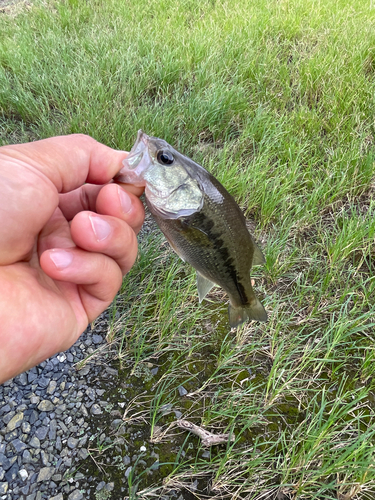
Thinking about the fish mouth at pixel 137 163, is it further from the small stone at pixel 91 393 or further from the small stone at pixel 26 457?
the small stone at pixel 26 457

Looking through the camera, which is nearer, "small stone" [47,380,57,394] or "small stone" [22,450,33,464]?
"small stone" [22,450,33,464]

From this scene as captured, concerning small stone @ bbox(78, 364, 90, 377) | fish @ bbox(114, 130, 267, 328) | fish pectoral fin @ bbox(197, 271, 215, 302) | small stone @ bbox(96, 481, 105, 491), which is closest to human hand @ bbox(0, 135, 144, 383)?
fish @ bbox(114, 130, 267, 328)

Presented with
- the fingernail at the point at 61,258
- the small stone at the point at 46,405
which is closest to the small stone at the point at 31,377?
the small stone at the point at 46,405

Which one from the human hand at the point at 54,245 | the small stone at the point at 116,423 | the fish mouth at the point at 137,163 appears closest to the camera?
the human hand at the point at 54,245

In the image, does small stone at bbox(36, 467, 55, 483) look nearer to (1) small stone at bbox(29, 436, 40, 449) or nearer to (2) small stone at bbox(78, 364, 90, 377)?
(1) small stone at bbox(29, 436, 40, 449)

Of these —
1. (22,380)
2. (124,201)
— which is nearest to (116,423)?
(22,380)

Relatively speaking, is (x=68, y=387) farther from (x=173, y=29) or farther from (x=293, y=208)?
(x=173, y=29)

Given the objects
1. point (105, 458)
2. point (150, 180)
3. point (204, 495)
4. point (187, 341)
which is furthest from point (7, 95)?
point (204, 495)
